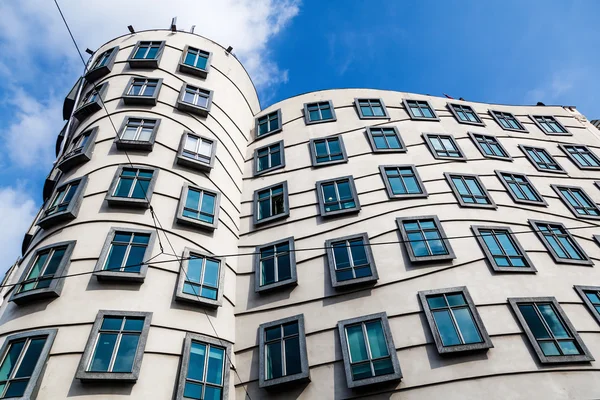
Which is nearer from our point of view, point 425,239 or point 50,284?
point 50,284

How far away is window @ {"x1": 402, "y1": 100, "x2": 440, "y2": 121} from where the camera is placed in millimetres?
21875

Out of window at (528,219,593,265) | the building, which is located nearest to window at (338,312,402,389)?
the building

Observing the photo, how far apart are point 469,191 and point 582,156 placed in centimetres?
931

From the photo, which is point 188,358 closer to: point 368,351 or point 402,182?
point 368,351

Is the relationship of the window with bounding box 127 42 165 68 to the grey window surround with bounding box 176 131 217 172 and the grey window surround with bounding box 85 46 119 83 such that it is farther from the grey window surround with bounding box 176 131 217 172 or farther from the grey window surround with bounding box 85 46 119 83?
the grey window surround with bounding box 176 131 217 172

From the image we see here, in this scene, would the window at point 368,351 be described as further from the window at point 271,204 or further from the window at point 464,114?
the window at point 464,114

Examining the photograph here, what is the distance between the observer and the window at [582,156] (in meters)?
20.8

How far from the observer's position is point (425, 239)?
14922 millimetres

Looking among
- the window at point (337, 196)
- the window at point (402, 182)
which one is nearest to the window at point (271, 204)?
the window at point (337, 196)

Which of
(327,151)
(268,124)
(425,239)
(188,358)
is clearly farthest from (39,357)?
(268,124)

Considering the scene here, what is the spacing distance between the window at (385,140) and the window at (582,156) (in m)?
9.56

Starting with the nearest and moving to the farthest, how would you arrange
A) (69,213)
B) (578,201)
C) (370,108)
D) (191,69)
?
(69,213) < (578,201) < (191,69) < (370,108)

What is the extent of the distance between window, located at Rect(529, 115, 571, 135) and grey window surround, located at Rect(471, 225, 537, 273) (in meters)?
11.3

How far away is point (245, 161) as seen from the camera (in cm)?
2088
